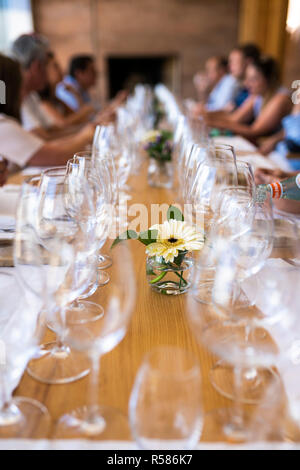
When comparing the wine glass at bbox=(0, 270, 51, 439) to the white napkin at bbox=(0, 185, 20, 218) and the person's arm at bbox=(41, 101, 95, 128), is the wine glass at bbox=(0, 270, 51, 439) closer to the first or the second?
the white napkin at bbox=(0, 185, 20, 218)

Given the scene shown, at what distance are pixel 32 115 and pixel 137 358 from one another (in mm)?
2375

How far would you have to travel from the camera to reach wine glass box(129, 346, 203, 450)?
361 millimetres

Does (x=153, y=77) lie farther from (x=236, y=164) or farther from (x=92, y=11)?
(x=236, y=164)

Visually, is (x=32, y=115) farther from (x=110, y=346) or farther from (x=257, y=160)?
(x=110, y=346)

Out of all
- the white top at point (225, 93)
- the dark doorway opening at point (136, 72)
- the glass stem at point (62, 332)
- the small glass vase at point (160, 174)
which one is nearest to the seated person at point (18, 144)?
the small glass vase at point (160, 174)

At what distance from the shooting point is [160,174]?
1.30 meters

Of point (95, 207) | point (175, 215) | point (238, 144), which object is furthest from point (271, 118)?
point (95, 207)

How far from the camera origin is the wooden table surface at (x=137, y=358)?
1.54 feet

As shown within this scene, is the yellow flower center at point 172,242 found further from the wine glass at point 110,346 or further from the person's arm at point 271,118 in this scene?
the person's arm at point 271,118

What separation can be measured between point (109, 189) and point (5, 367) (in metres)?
0.36

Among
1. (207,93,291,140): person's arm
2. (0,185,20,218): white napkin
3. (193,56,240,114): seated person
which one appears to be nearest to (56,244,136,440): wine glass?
(0,185,20,218): white napkin

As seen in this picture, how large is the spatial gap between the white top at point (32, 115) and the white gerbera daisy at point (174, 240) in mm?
2042

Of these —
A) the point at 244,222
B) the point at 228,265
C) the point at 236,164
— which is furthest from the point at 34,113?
the point at 228,265

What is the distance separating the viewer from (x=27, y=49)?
2449 millimetres
